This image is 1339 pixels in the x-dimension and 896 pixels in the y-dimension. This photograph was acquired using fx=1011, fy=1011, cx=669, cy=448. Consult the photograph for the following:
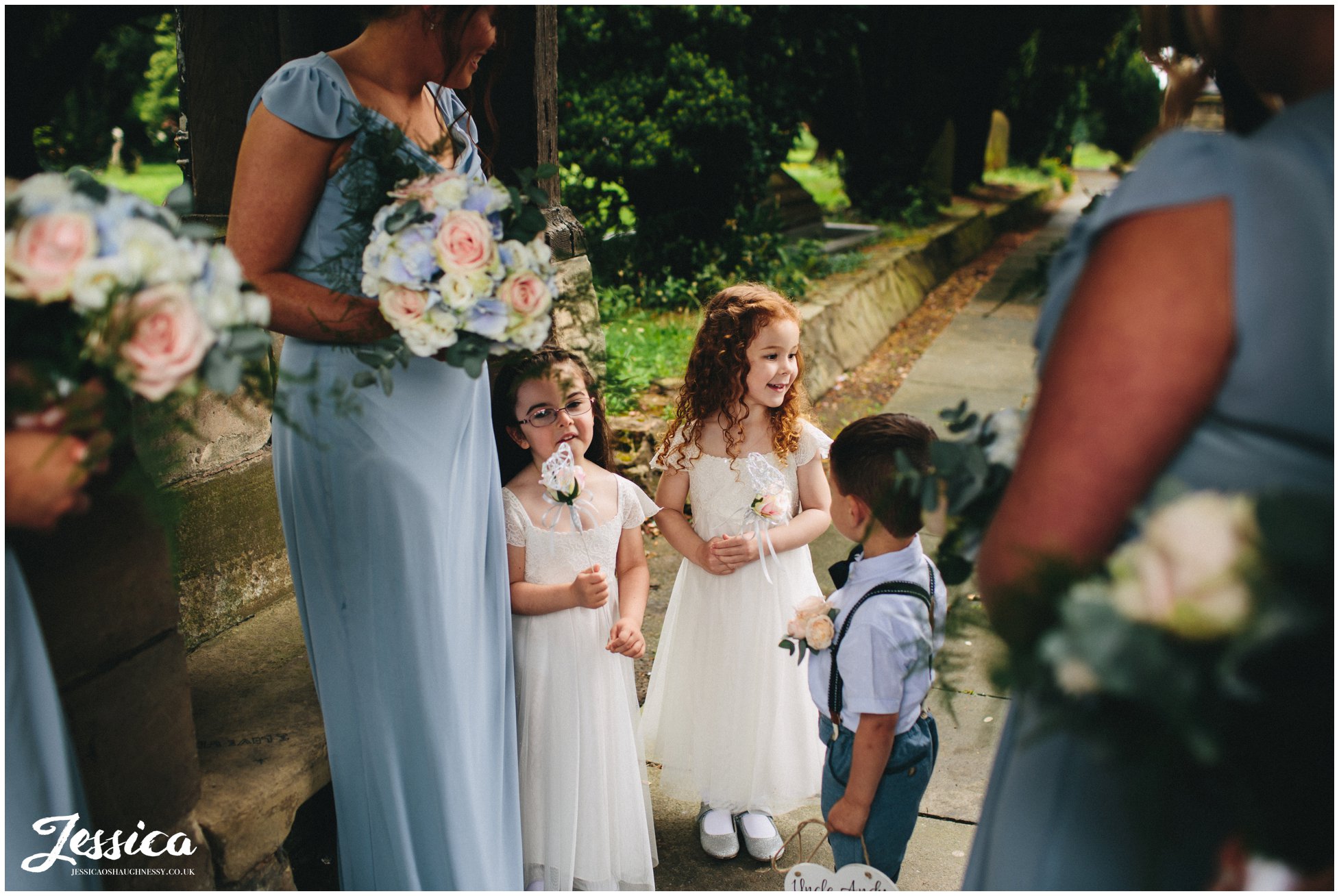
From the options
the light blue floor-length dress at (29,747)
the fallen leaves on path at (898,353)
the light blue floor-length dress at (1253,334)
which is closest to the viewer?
the light blue floor-length dress at (1253,334)

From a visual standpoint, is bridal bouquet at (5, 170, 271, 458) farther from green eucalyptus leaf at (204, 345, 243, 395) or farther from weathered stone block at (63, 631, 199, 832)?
weathered stone block at (63, 631, 199, 832)

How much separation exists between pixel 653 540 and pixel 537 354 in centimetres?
238

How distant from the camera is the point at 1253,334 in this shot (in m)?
1.02

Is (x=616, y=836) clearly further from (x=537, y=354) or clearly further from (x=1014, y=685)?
(x=1014, y=685)

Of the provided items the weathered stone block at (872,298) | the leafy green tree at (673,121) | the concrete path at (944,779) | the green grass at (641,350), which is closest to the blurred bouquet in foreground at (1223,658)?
the concrete path at (944,779)

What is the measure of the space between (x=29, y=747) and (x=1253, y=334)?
1.67m

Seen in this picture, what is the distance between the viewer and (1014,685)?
108cm

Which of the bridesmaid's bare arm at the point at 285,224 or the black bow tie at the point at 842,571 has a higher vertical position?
the bridesmaid's bare arm at the point at 285,224

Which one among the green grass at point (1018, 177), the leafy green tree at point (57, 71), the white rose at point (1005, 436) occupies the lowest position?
the green grass at point (1018, 177)

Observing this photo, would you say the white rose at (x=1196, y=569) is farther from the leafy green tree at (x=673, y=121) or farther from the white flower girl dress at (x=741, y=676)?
the leafy green tree at (x=673, y=121)

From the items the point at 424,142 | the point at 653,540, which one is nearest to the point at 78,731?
the point at 424,142

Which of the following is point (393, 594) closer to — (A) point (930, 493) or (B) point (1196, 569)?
(A) point (930, 493)

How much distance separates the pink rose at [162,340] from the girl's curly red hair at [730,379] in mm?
1774

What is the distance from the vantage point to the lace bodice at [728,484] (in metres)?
2.88
